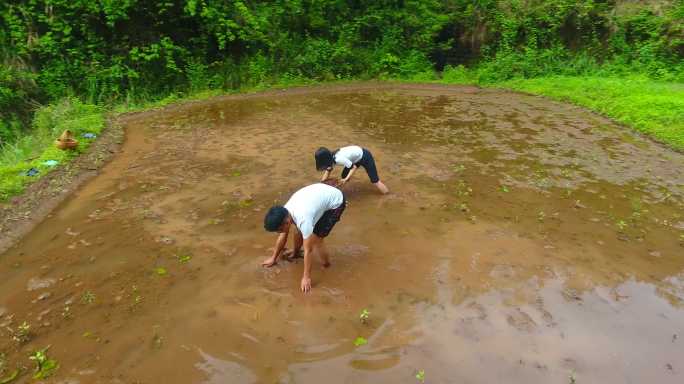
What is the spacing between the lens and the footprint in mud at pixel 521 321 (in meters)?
4.40

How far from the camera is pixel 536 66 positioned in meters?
15.2

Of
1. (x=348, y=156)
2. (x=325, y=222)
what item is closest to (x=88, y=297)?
(x=325, y=222)

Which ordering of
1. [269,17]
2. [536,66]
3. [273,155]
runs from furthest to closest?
[269,17] < [536,66] < [273,155]

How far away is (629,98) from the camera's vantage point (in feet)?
36.8

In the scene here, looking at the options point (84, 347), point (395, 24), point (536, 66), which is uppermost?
point (395, 24)

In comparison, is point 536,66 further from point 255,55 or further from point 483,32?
point 255,55

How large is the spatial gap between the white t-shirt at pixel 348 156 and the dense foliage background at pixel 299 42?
9313 millimetres

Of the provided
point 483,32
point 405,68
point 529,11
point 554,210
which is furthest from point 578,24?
point 554,210

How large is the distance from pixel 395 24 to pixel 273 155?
34.6 ft

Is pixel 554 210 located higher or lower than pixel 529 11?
lower

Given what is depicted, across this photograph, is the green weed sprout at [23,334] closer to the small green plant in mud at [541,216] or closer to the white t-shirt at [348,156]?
the white t-shirt at [348,156]

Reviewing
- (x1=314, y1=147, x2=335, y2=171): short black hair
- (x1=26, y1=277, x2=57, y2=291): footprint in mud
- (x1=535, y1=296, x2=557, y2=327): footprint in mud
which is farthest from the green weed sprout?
(x1=535, y1=296, x2=557, y2=327): footprint in mud

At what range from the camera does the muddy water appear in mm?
4082

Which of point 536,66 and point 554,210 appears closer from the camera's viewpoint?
point 554,210
